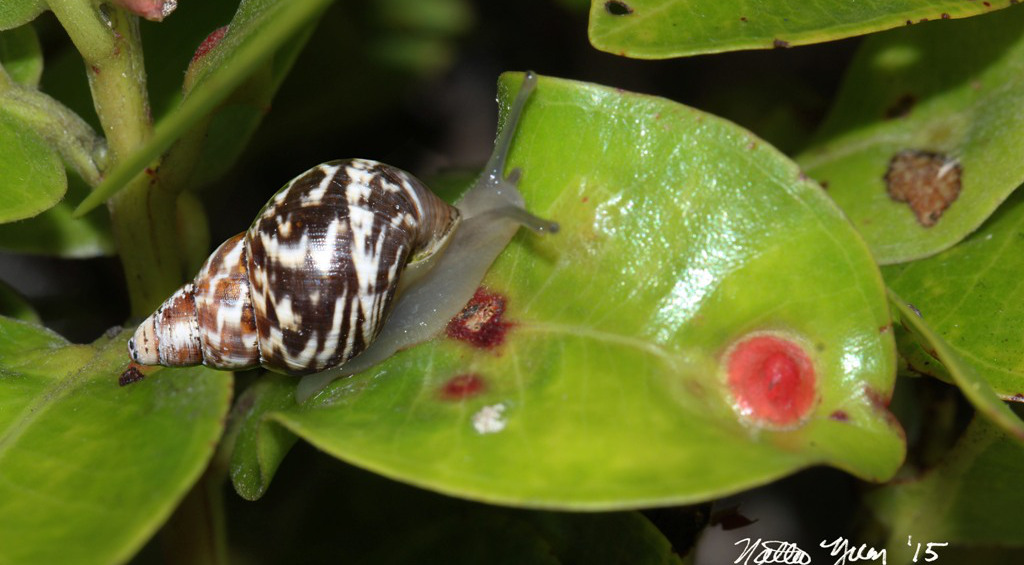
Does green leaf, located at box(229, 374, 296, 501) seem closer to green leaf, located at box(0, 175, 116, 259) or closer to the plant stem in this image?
the plant stem

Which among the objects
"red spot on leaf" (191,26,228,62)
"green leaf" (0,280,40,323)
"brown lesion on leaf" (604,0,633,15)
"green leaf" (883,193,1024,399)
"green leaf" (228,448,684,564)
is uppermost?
"brown lesion on leaf" (604,0,633,15)

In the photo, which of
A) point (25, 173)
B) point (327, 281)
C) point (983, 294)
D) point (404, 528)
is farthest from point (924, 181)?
point (25, 173)

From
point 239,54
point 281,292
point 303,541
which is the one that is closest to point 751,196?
point 239,54

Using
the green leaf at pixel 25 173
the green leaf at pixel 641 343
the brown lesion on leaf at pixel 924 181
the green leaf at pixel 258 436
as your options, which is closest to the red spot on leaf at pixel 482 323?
the green leaf at pixel 641 343

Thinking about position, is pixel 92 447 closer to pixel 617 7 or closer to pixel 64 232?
pixel 64 232

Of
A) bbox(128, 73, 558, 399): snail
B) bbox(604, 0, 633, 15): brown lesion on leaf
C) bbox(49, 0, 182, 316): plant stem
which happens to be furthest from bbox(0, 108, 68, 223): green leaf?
bbox(604, 0, 633, 15): brown lesion on leaf

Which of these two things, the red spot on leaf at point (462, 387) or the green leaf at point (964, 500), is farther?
the green leaf at point (964, 500)

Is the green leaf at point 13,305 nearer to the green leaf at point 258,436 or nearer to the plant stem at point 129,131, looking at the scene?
the plant stem at point 129,131
